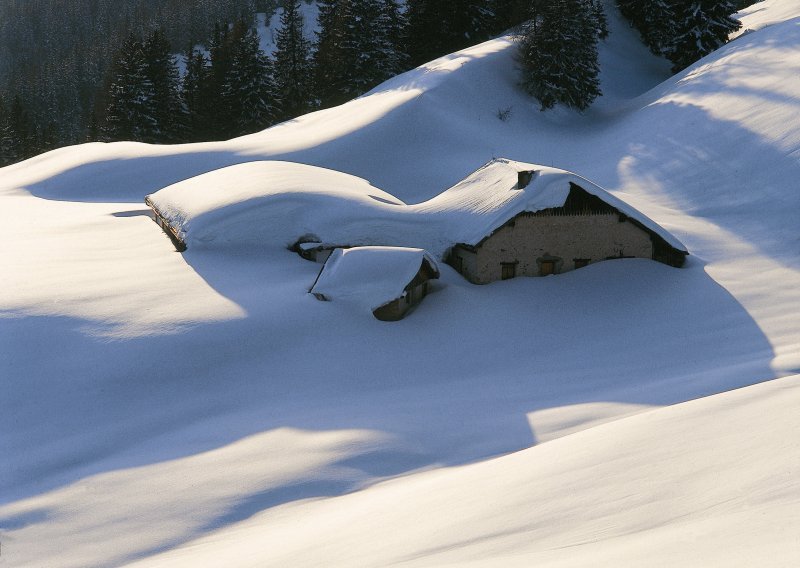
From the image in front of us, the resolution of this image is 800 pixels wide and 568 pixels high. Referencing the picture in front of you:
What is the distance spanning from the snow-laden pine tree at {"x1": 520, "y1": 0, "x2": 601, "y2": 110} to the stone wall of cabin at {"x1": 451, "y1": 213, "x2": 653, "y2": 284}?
72.9ft

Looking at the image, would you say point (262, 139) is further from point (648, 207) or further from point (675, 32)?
point (675, 32)

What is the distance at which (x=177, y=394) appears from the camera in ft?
47.1

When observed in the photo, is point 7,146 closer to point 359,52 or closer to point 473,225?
point 359,52

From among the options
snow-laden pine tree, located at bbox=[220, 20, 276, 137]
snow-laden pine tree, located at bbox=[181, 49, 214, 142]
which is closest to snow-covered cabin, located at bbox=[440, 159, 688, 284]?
snow-laden pine tree, located at bbox=[220, 20, 276, 137]

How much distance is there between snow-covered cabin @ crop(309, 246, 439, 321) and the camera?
17484 mm

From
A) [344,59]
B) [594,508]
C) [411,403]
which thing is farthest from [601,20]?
[594,508]

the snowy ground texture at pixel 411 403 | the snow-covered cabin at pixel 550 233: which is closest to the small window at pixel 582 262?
the snow-covered cabin at pixel 550 233

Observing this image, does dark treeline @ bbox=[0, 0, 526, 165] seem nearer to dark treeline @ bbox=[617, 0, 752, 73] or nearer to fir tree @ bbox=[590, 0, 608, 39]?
fir tree @ bbox=[590, 0, 608, 39]

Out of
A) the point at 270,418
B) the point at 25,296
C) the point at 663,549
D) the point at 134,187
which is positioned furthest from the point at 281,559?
the point at 134,187

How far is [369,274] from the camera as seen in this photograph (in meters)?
17.9

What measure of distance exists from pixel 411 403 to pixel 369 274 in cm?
441

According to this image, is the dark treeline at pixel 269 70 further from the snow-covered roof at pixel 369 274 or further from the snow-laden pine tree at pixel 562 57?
the snow-covered roof at pixel 369 274

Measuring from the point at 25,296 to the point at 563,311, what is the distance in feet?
39.9

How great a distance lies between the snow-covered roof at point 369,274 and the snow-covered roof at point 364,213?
1.86m
